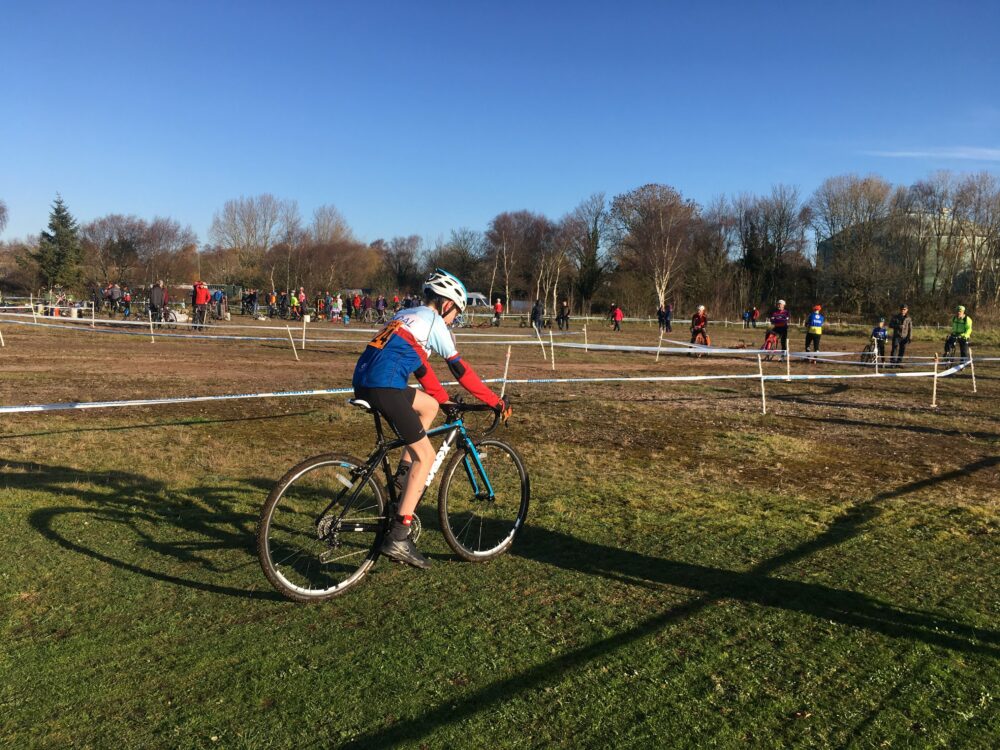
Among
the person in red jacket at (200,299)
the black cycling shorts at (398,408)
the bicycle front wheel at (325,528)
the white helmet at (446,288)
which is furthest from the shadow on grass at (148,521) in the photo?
the person in red jacket at (200,299)

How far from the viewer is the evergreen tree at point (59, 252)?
64.1 meters

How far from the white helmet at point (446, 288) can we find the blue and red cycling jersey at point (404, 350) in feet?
0.50

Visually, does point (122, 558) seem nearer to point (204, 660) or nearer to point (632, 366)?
point (204, 660)

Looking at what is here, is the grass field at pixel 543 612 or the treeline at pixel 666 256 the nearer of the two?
the grass field at pixel 543 612

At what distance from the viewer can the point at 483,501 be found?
521cm

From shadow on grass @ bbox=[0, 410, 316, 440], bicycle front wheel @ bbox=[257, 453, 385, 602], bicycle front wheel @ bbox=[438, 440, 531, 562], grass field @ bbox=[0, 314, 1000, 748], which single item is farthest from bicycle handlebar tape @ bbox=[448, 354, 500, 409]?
shadow on grass @ bbox=[0, 410, 316, 440]

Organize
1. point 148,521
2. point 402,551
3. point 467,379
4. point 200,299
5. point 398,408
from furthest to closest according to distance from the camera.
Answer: point 200,299, point 148,521, point 467,379, point 402,551, point 398,408

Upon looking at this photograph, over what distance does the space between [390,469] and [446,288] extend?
1209 millimetres

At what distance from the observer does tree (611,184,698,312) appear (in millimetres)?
70625

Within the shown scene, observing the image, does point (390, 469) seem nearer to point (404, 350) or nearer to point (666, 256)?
point (404, 350)

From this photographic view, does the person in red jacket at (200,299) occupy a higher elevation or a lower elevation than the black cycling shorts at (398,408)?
higher

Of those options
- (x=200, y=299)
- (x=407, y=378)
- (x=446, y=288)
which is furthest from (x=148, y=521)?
(x=200, y=299)

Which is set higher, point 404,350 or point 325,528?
point 404,350

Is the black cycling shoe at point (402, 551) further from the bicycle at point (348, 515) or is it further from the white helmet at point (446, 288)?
the white helmet at point (446, 288)
